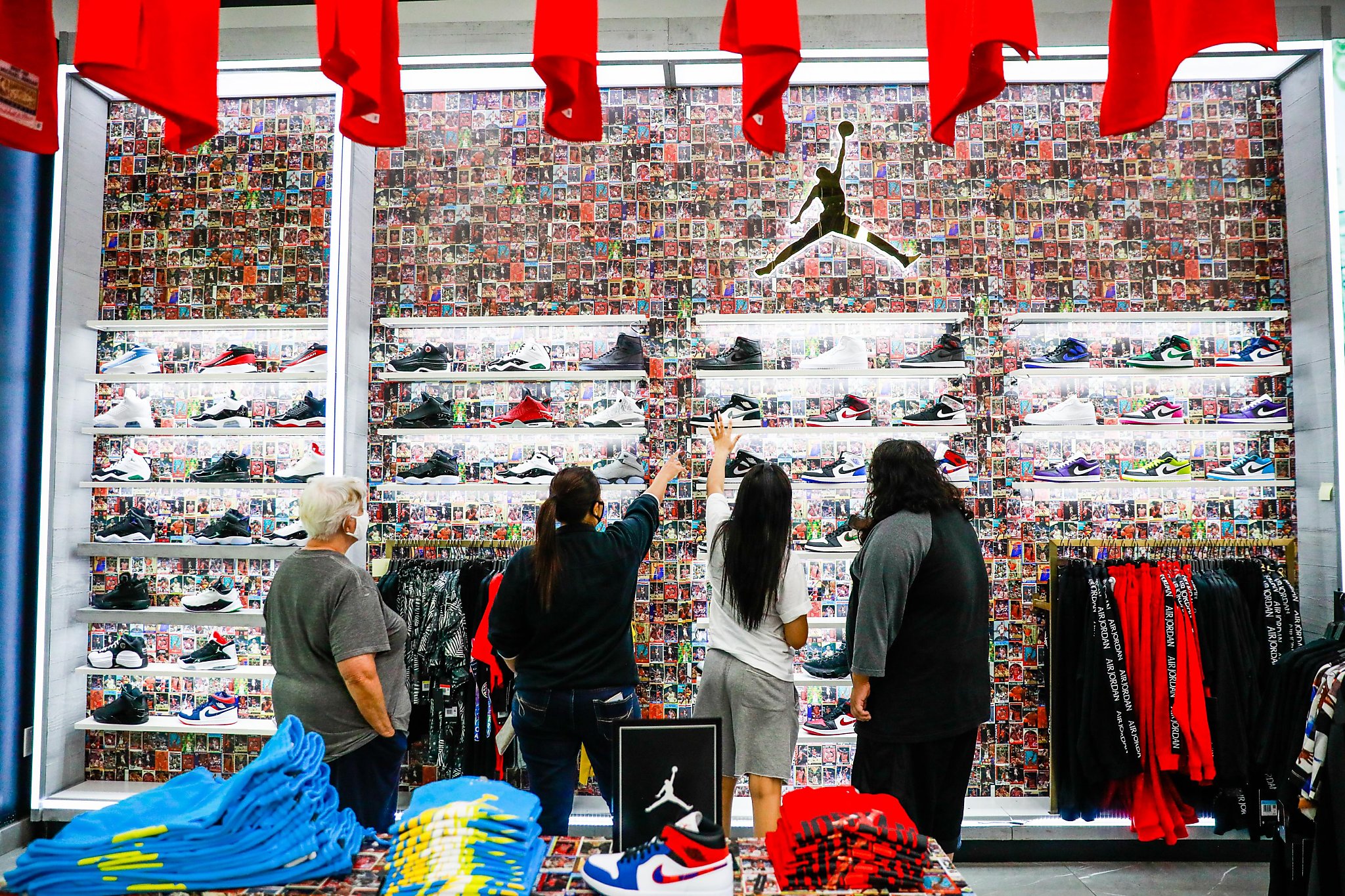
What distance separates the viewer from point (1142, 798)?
3779 millimetres

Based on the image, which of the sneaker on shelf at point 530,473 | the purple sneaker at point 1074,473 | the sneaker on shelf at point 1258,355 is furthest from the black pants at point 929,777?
the sneaker on shelf at point 1258,355

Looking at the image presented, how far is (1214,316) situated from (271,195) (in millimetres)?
5265

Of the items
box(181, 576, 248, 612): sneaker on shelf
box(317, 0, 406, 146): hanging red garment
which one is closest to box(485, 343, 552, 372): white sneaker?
box(181, 576, 248, 612): sneaker on shelf

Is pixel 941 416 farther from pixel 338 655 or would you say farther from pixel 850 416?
pixel 338 655

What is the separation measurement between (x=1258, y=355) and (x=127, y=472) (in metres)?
→ 6.14

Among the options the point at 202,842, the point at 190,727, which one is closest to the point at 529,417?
the point at 190,727

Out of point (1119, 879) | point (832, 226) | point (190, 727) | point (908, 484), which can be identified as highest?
point (832, 226)

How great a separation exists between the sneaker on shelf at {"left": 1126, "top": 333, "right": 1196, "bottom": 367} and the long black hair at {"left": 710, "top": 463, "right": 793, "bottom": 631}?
8.66 feet

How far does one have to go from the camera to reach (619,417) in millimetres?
4254

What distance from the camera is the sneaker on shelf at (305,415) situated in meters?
4.42

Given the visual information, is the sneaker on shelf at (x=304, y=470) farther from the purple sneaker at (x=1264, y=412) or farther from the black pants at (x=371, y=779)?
the purple sneaker at (x=1264, y=412)

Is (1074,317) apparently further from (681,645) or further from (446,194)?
(446,194)

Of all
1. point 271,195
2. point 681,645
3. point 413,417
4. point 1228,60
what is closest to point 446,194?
point 271,195

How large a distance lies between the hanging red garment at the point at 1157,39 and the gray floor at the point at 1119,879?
3336 millimetres
